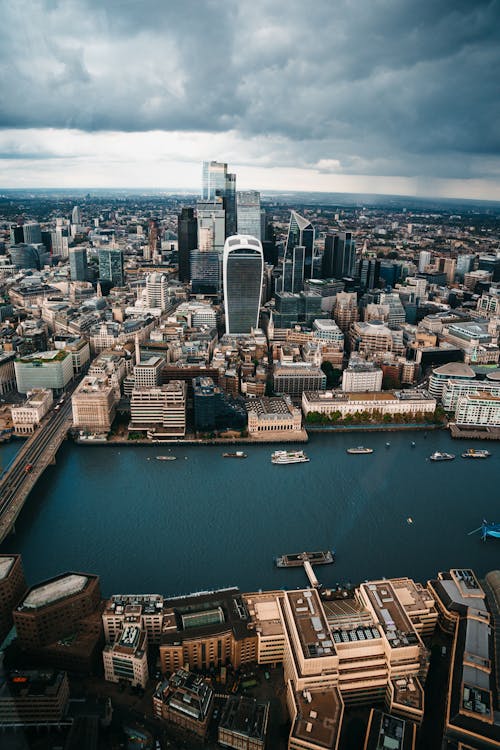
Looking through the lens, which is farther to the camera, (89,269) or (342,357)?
(89,269)

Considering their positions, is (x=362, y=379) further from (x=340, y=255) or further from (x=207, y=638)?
(x=340, y=255)

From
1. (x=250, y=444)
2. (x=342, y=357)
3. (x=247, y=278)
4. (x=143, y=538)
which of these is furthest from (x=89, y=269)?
(x=143, y=538)

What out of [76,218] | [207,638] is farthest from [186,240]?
[207,638]

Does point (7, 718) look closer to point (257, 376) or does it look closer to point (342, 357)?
point (257, 376)

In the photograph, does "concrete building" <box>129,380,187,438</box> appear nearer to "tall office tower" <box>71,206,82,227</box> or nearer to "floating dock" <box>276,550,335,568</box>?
"floating dock" <box>276,550,335,568</box>

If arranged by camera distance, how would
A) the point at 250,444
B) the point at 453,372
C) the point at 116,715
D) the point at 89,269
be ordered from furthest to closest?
the point at 89,269 → the point at 453,372 → the point at 250,444 → the point at 116,715

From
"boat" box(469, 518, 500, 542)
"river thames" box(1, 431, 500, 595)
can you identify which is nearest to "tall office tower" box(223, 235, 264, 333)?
"river thames" box(1, 431, 500, 595)
